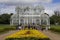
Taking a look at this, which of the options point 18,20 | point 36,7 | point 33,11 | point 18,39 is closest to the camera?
point 18,39

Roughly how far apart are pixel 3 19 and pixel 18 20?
37.3 ft

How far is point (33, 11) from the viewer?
211ft

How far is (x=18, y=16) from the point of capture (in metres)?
55.4

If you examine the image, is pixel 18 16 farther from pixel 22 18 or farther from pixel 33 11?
pixel 33 11

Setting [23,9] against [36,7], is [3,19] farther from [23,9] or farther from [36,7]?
[36,7]

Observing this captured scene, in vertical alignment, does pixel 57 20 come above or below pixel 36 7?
below

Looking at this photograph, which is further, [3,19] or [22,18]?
[3,19]

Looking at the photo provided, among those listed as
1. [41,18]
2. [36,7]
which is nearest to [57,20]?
[36,7]

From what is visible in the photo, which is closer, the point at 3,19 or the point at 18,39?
the point at 18,39

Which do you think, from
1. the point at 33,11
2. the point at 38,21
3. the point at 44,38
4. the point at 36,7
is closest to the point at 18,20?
the point at 38,21

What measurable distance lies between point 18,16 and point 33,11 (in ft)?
32.6

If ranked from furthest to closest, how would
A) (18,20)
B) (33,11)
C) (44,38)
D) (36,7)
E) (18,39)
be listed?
(36,7), (33,11), (18,20), (44,38), (18,39)

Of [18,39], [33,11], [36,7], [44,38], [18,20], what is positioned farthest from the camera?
[36,7]

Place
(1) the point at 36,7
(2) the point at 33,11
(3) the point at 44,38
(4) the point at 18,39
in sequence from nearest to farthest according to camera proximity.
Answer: (4) the point at 18,39
(3) the point at 44,38
(2) the point at 33,11
(1) the point at 36,7
